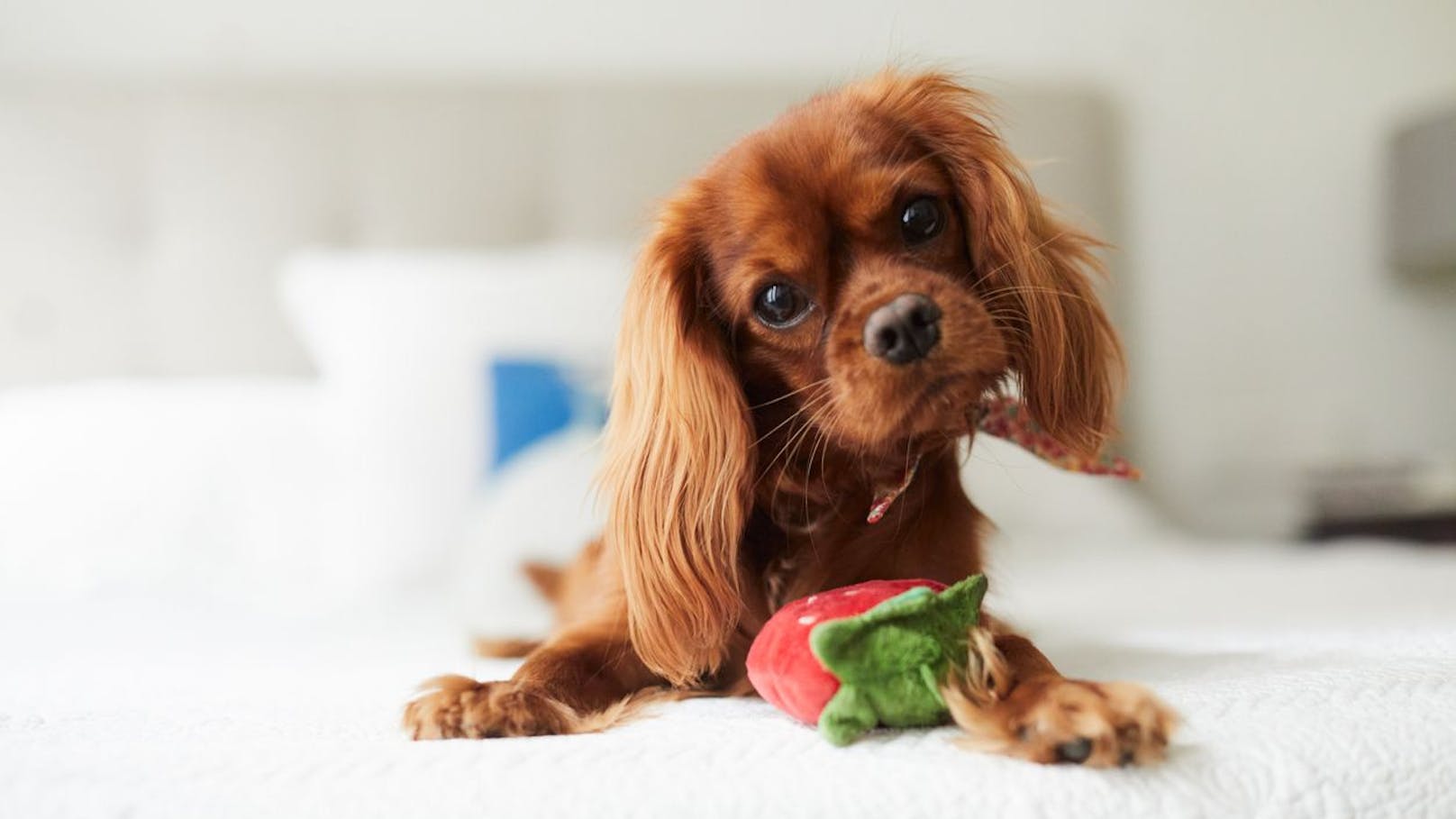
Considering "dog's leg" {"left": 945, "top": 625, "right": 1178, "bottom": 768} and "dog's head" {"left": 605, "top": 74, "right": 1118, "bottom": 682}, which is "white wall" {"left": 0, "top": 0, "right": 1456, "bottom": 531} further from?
"dog's leg" {"left": 945, "top": 625, "right": 1178, "bottom": 768}

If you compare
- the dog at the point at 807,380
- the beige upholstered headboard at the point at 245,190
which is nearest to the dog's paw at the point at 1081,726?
the dog at the point at 807,380

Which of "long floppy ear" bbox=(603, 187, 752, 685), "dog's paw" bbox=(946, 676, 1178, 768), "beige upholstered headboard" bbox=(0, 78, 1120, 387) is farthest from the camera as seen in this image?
"beige upholstered headboard" bbox=(0, 78, 1120, 387)

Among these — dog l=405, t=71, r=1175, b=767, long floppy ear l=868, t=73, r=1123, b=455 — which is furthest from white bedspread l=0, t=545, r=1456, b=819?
long floppy ear l=868, t=73, r=1123, b=455

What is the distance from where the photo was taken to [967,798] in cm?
71

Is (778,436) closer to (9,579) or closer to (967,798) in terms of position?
(967,798)

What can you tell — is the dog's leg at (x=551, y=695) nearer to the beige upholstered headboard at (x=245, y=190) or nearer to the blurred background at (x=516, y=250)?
the blurred background at (x=516, y=250)

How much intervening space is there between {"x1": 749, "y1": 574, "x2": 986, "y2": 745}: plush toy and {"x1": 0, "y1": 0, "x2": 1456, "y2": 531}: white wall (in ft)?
7.41

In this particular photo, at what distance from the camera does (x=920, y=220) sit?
1.07m

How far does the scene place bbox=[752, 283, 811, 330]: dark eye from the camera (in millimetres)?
1048

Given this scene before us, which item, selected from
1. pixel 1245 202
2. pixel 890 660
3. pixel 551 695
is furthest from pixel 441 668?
pixel 1245 202

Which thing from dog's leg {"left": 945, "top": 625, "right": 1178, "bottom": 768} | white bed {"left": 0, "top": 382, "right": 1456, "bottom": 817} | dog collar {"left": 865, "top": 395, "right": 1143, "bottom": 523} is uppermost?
dog collar {"left": 865, "top": 395, "right": 1143, "bottom": 523}

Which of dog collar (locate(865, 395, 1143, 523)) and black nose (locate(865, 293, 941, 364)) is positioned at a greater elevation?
black nose (locate(865, 293, 941, 364))

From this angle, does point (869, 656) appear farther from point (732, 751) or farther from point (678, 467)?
point (678, 467)

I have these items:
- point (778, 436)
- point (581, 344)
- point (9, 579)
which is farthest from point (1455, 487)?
point (9, 579)
